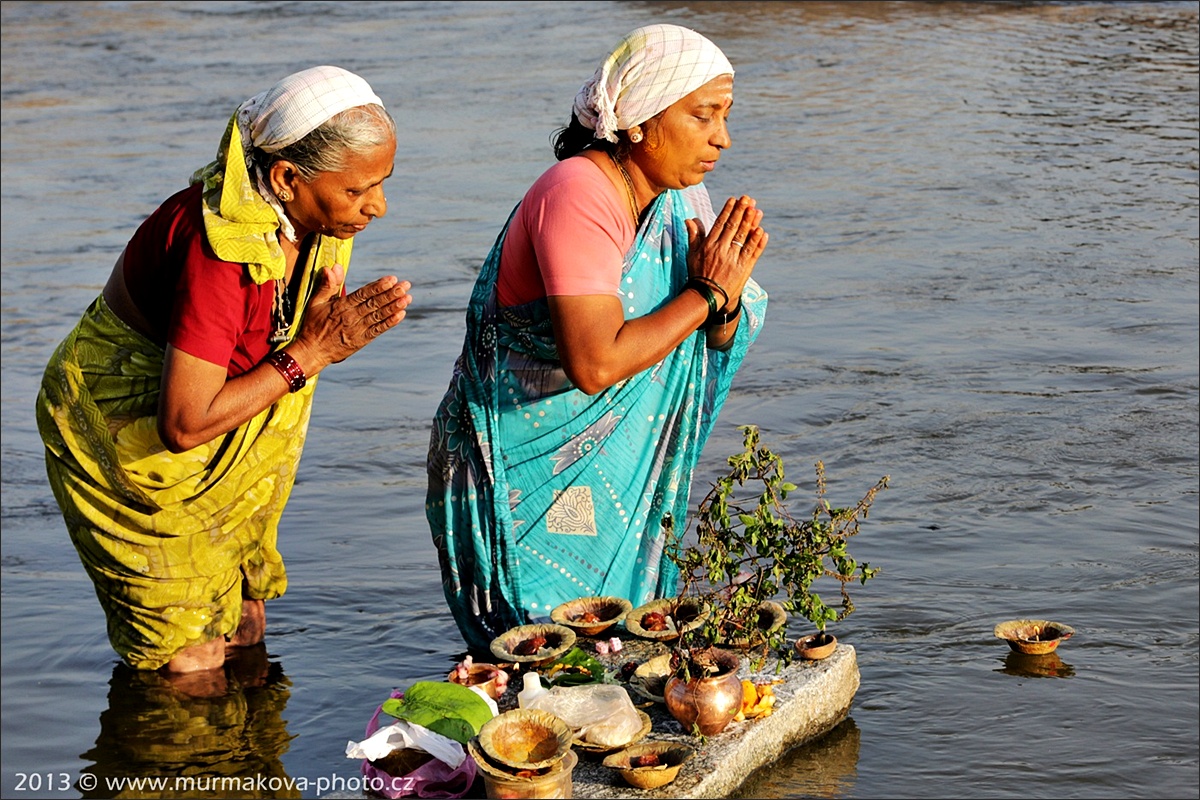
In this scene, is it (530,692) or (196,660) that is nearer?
(530,692)

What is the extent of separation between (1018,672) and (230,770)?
89.1 inches

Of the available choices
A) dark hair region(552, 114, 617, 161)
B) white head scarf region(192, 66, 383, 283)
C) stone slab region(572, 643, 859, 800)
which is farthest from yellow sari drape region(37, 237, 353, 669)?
stone slab region(572, 643, 859, 800)

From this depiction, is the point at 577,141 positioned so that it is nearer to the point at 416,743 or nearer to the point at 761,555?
the point at 761,555

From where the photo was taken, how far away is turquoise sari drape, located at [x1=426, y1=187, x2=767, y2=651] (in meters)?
4.00

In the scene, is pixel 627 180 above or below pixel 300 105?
below

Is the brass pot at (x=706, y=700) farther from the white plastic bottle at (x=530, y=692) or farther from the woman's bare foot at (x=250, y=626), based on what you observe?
the woman's bare foot at (x=250, y=626)

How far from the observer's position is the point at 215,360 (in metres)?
3.70

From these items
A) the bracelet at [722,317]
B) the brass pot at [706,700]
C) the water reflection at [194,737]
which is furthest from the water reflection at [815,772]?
the water reflection at [194,737]

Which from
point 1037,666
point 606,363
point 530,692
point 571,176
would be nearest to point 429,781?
point 530,692

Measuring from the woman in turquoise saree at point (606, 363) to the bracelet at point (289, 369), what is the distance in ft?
1.41

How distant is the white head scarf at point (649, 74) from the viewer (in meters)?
3.73

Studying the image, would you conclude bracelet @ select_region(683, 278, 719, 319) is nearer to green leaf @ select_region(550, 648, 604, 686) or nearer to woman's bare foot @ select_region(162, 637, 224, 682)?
green leaf @ select_region(550, 648, 604, 686)

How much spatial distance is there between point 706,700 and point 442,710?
61 cm

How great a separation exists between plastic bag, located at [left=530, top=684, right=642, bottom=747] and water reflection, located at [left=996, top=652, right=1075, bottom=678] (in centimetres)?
140
